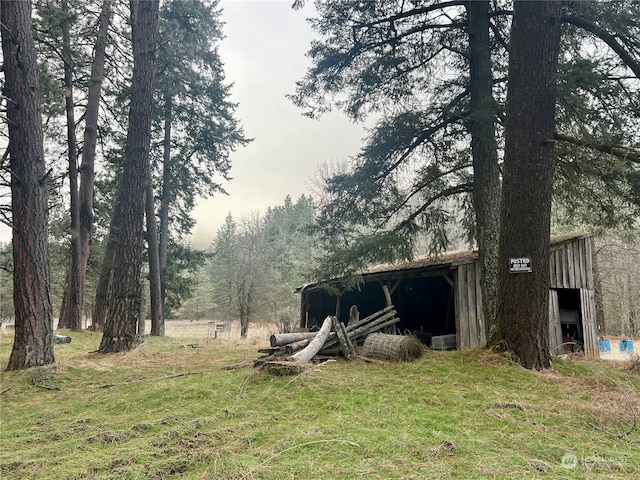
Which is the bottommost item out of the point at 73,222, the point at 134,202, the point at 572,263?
the point at 572,263

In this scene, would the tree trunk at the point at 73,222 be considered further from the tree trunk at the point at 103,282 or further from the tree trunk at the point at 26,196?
the tree trunk at the point at 26,196

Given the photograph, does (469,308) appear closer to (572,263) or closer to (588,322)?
(572,263)

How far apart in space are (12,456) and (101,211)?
52.4 ft

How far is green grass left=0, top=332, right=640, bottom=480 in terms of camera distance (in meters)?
2.46

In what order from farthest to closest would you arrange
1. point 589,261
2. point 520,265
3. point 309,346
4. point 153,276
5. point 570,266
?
point 153,276
point 589,261
point 570,266
point 309,346
point 520,265

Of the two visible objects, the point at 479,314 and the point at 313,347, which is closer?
the point at 313,347

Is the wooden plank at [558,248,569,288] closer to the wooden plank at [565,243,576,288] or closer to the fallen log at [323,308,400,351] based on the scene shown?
the wooden plank at [565,243,576,288]

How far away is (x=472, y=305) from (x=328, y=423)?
265 inches

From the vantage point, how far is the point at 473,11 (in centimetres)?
781

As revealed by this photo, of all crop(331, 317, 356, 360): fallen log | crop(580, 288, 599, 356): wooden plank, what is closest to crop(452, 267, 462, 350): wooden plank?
crop(331, 317, 356, 360): fallen log

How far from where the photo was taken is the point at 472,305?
9.09 metres

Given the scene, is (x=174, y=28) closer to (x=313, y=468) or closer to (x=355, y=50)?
(x=355, y=50)

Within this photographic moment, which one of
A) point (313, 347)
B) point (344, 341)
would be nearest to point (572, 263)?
point (344, 341)

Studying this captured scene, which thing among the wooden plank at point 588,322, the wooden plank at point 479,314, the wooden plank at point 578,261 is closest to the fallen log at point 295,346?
the wooden plank at point 479,314
